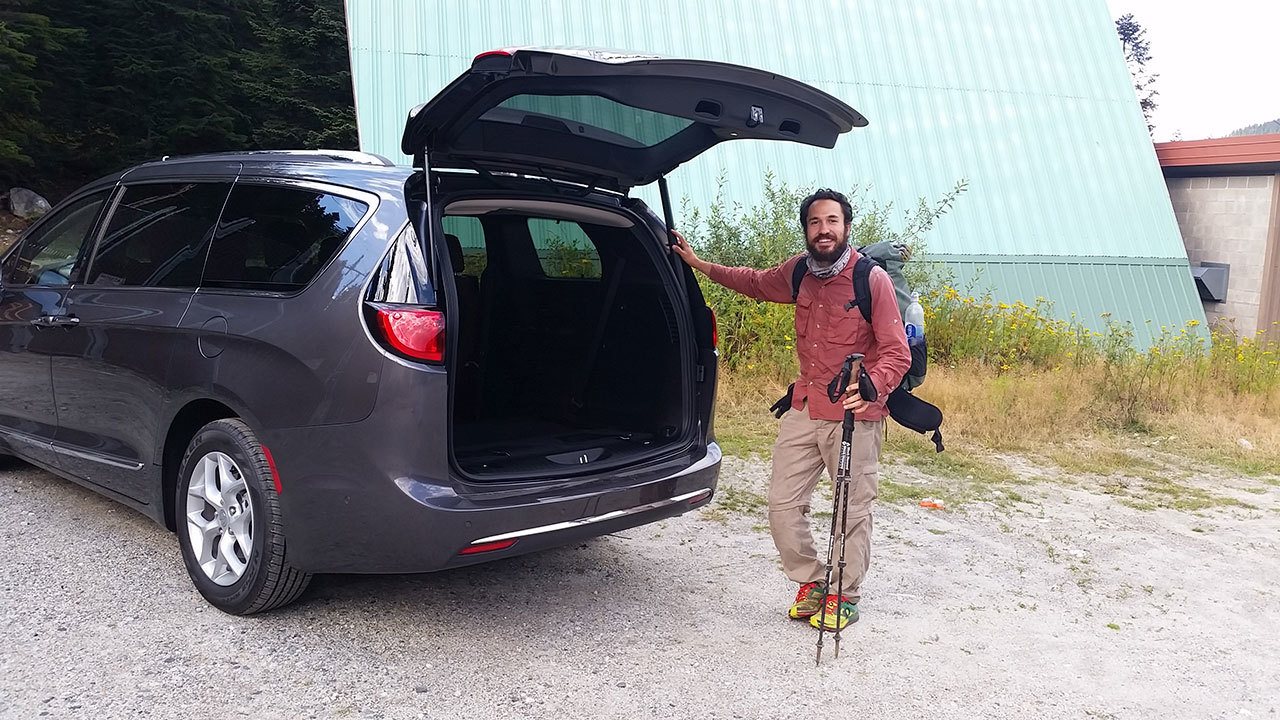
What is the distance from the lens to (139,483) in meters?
4.14

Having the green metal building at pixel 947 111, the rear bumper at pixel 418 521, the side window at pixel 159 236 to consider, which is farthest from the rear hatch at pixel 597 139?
the green metal building at pixel 947 111

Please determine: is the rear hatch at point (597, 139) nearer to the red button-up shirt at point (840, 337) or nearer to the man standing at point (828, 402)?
the man standing at point (828, 402)

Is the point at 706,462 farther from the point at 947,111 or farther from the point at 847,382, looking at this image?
Answer: the point at 947,111

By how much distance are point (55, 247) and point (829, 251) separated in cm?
380

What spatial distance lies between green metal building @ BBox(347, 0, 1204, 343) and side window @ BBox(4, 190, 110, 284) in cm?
644

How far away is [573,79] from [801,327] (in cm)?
145

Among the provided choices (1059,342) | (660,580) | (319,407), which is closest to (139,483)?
(319,407)

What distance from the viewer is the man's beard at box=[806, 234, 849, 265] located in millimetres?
3832

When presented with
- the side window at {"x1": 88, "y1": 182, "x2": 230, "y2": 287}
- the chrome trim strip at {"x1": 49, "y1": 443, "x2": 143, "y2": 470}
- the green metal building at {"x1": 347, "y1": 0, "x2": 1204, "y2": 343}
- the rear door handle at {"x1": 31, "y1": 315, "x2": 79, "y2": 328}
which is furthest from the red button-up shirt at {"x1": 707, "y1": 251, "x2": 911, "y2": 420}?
the green metal building at {"x1": 347, "y1": 0, "x2": 1204, "y2": 343}

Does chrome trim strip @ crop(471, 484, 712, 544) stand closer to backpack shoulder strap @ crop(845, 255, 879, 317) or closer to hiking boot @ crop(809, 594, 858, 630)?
hiking boot @ crop(809, 594, 858, 630)

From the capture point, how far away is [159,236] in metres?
4.26

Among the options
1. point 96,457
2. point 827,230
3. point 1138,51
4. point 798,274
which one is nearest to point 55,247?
point 96,457

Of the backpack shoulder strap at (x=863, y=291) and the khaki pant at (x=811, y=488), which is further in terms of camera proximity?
the khaki pant at (x=811, y=488)

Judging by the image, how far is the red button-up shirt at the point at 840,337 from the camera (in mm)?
3721
